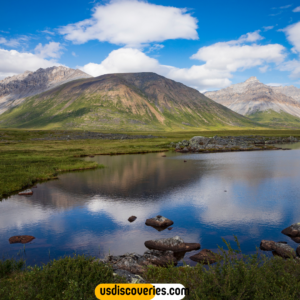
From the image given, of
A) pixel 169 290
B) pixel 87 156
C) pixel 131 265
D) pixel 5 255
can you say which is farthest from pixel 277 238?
pixel 87 156

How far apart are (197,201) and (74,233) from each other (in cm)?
1839

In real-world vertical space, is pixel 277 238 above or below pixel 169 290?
below

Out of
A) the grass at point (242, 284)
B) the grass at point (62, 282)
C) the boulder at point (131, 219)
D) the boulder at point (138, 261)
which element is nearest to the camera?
the grass at point (242, 284)

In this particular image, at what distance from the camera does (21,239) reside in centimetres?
2359

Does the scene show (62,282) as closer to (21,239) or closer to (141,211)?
(21,239)

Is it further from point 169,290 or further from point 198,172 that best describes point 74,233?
point 198,172

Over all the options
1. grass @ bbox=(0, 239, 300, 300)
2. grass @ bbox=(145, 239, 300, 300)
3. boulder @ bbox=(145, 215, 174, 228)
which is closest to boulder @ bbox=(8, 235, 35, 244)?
grass @ bbox=(0, 239, 300, 300)

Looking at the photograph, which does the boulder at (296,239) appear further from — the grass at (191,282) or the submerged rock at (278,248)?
the grass at (191,282)

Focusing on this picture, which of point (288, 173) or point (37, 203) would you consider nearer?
point (37, 203)

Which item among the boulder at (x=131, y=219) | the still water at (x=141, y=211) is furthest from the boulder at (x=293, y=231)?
the boulder at (x=131, y=219)

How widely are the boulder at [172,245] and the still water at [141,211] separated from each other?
2.71 feet

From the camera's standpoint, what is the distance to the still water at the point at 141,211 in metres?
23.0

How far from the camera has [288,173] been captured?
54062 mm

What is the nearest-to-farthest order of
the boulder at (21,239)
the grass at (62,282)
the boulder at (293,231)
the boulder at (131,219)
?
1. the grass at (62,282)
2. the boulder at (21,239)
3. the boulder at (293,231)
4. the boulder at (131,219)
